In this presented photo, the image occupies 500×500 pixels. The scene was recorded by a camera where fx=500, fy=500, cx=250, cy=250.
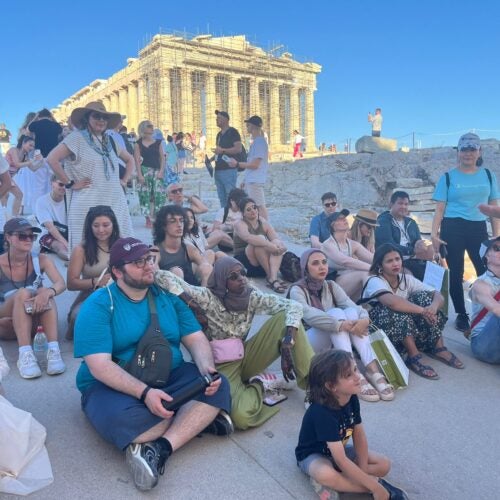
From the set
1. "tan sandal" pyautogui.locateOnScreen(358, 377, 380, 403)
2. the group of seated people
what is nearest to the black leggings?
the group of seated people

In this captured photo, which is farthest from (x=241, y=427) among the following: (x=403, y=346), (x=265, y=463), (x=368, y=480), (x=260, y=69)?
(x=260, y=69)

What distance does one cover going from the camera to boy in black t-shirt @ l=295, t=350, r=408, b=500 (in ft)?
7.64

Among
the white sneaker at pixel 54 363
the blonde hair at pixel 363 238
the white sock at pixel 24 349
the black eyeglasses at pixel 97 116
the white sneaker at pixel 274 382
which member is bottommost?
the white sneaker at pixel 274 382

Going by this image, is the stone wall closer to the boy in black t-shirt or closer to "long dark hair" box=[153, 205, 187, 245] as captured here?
"long dark hair" box=[153, 205, 187, 245]

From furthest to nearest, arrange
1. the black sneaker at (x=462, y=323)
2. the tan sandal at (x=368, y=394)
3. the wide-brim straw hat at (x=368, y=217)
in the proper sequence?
the wide-brim straw hat at (x=368, y=217) < the black sneaker at (x=462, y=323) < the tan sandal at (x=368, y=394)

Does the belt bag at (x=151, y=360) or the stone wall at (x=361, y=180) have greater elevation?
the stone wall at (x=361, y=180)

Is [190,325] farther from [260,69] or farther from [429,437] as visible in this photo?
[260,69]

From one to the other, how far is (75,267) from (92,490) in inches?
80.7

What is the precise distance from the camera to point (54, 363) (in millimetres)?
3635

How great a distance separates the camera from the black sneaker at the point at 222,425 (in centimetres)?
288

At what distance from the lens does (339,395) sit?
2.43 m

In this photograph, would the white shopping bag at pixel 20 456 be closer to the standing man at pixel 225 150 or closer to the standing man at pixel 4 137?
the standing man at pixel 225 150

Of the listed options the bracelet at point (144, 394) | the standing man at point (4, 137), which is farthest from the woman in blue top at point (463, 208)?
the standing man at point (4, 137)

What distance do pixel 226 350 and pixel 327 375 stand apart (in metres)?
1.04
